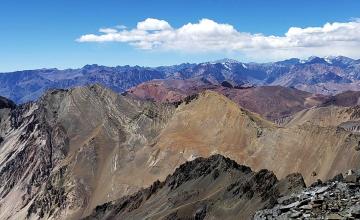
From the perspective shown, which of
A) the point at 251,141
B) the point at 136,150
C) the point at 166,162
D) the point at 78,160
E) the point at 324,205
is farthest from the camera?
the point at 78,160

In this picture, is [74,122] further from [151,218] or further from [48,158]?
[151,218]

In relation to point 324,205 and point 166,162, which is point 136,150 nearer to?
point 166,162

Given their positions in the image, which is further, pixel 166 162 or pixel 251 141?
pixel 166 162

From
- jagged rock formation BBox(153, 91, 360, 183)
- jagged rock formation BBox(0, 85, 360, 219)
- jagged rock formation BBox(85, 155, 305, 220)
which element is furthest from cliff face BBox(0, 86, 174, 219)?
jagged rock formation BBox(85, 155, 305, 220)

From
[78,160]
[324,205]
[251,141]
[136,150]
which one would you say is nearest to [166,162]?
[136,150]

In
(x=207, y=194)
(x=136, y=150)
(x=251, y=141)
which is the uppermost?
(x=251, y=141)

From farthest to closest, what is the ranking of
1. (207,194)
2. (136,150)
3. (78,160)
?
(78,160), (136,150), (207,194)

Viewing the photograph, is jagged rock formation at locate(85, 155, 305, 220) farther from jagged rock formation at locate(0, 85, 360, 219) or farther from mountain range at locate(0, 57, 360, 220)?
jagged rock formation at locate(0, 85, 360, 219)
